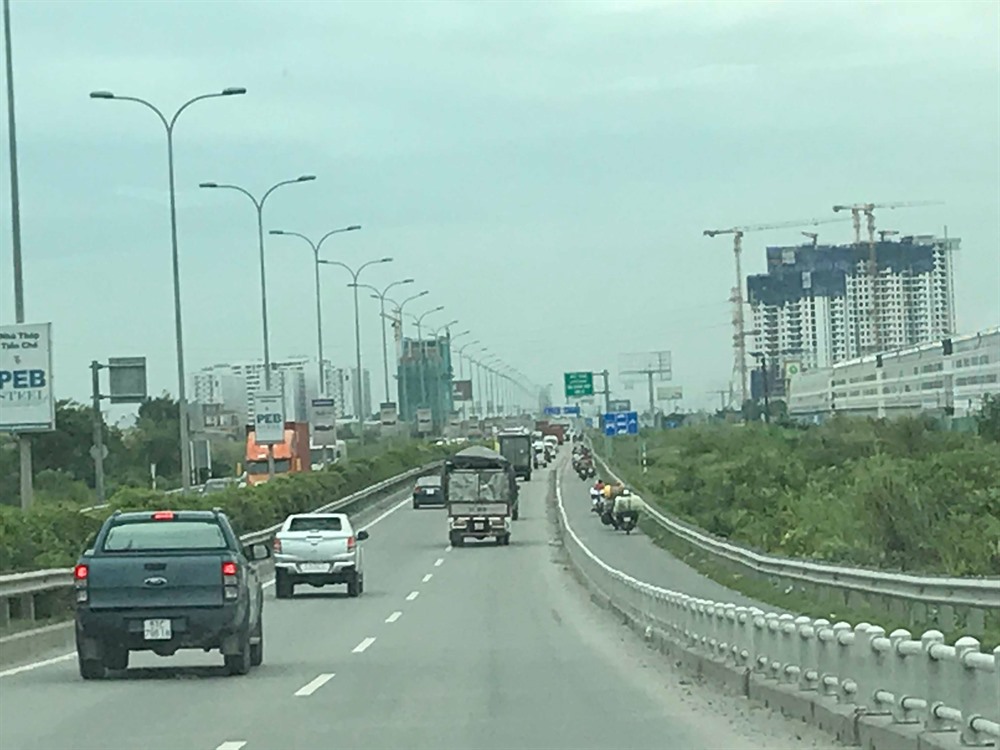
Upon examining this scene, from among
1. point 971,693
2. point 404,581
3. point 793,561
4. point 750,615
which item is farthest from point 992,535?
point 971,693

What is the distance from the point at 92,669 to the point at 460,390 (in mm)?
151854

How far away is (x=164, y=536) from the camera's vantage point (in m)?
19.8

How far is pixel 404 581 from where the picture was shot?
45719 millimetres

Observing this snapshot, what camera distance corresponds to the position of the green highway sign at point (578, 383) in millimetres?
119875

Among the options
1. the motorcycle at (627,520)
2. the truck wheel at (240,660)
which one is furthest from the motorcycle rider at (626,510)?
the truck wheel at (240,660)

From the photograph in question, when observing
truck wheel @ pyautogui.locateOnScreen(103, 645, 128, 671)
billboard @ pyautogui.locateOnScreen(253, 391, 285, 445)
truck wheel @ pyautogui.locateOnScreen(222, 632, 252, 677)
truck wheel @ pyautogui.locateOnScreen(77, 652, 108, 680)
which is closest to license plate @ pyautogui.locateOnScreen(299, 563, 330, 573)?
truck wheel @ pyautogui.locateOnScreen(103, 645, 128, 671)

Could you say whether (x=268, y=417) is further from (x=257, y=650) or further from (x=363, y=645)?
(x=257, y=650)

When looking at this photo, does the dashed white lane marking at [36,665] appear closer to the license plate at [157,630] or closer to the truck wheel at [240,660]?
the license plate at [157,630]

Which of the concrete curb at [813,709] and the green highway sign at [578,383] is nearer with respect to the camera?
the concrete curb at [813,709]

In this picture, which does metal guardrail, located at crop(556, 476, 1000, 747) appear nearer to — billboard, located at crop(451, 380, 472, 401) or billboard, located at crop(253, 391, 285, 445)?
billboard, located at crop(253, 391, 285, 445)

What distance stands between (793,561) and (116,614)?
1773 cm

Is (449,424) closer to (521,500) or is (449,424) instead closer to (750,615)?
(521,500)

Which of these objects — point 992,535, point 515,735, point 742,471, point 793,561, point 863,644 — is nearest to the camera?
point 863,644

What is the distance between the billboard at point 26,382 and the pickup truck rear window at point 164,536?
15.5 meters
